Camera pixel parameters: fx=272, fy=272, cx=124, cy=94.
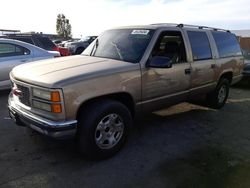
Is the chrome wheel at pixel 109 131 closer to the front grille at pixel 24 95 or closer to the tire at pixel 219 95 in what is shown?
the front grille at pixel 24 95

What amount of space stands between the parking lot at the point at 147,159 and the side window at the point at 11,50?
2.22 metres

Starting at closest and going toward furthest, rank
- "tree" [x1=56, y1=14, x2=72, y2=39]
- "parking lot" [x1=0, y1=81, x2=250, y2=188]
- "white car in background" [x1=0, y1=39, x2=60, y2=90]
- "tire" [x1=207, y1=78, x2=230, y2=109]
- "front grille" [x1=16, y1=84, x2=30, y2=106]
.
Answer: "parking lot" [x1=0, y1=81, x2=250, y2=188]
"front grille" [x1=16, y1=84, x2=30, y2=106]
"tire" [x1=207, y1=78, x2=230, y2=109]
"white car in background" [x1=0, y1=39, x2=60, y2=90]
"tree" [x1=56, y1=14, x2=72, y2=39]

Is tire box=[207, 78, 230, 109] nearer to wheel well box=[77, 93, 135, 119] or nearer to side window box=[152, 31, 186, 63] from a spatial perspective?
side window box=[152, 31, 186, 63]

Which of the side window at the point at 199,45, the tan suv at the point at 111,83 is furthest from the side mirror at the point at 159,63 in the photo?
the side window at the point at 199,45

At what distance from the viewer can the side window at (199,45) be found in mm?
5148

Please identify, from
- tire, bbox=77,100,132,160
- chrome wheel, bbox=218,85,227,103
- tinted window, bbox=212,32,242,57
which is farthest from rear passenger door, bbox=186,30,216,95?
tire, bbox=77,100,132,160

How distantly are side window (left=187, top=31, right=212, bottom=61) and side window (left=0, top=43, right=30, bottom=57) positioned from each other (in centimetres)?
447

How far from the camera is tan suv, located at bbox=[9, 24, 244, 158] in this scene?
11.0 ft

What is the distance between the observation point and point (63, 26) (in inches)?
2559

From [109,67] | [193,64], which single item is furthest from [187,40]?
[109,67]

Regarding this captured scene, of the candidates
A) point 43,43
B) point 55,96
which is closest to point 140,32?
point 55,96

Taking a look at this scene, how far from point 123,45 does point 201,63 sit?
1705mm

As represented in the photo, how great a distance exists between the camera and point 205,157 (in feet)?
13.1

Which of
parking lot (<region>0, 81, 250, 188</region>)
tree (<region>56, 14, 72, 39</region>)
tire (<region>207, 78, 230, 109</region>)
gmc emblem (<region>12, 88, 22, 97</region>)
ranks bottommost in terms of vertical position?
parking lot (<region>0, 81, 250, 188</region>)
